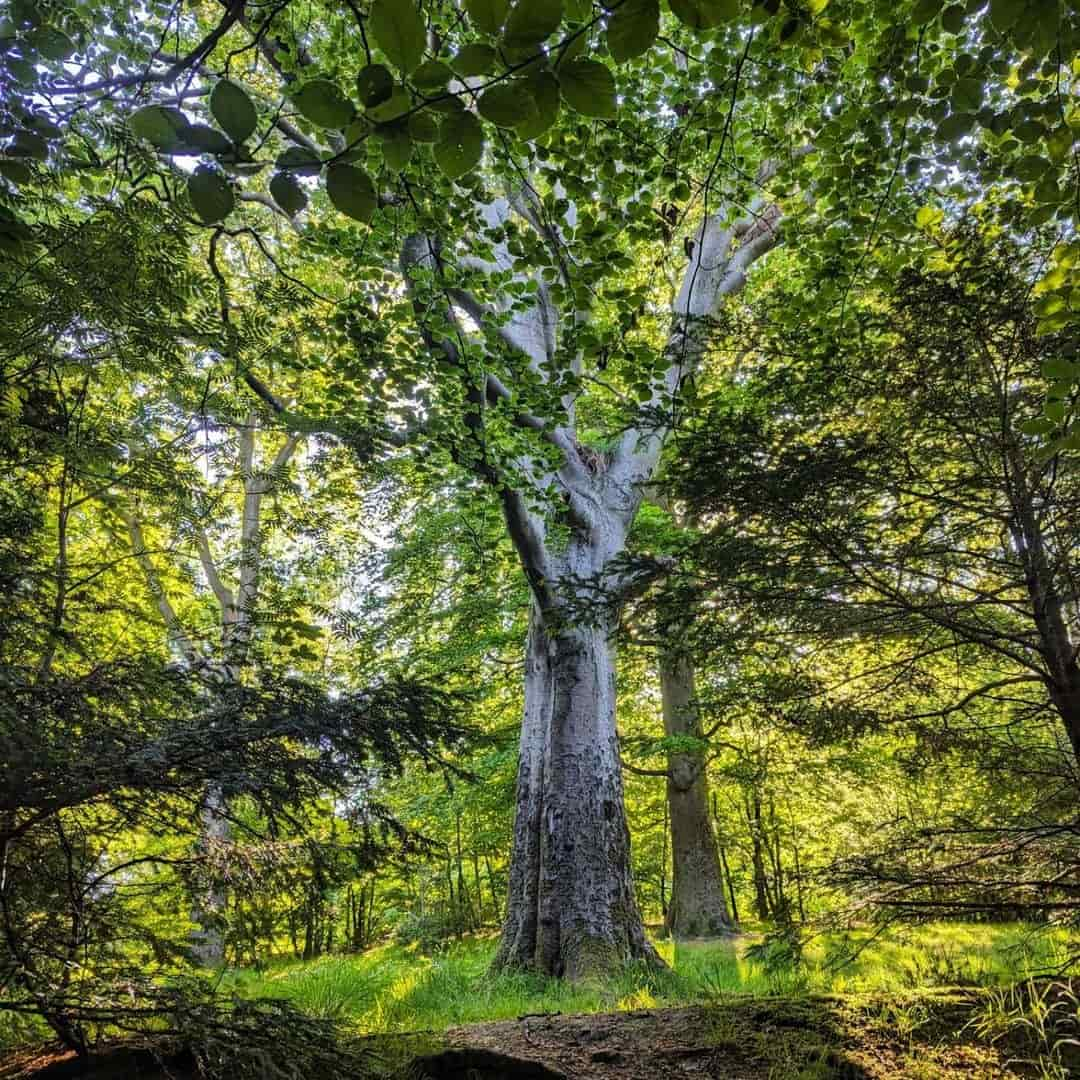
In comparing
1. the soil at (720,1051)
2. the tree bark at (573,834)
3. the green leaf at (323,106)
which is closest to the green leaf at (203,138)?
the green leaf at (323,106)

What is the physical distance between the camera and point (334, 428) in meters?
4.12

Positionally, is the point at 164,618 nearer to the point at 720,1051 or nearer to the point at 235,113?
the point at 720,1051

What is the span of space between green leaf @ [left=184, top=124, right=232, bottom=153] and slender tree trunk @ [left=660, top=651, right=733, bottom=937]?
8.84 metres

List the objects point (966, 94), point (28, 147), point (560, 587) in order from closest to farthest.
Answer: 1. point (28, 147)
2. point (966, 94)
3. point (560, 587)

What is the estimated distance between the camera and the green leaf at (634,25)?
0.68m

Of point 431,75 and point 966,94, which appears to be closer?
point 431,75

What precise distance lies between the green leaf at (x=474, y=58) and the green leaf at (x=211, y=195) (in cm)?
33

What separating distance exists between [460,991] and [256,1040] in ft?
10.6

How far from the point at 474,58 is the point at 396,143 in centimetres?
16

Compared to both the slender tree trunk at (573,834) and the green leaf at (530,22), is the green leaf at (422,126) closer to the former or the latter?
the green leaf at (530,22)

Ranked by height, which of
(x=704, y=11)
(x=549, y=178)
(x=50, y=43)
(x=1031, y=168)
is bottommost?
(x=704, y=11)

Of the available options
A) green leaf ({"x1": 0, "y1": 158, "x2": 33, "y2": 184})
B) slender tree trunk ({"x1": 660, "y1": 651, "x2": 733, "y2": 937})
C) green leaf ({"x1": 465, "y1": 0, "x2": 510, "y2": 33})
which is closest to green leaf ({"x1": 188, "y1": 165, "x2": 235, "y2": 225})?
green leaf ({"x1": 465, "y1": 0, "x2": 510, "y2": 33})

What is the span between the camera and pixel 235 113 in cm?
73

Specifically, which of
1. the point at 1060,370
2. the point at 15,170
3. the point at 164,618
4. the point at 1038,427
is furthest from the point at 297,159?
the point at 164,618
